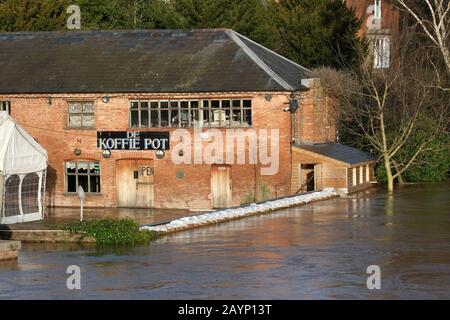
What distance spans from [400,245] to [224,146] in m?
15.4

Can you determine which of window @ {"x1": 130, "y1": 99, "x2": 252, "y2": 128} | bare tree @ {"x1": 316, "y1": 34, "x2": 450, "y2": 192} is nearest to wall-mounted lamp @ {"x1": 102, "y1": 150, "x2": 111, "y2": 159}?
window @ {"x1": 130, "y1": 99, "x2": 252, "y2": 128}

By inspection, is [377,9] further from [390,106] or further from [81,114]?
[81,114]

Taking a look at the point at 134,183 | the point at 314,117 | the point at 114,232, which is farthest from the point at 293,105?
the point at 114,232

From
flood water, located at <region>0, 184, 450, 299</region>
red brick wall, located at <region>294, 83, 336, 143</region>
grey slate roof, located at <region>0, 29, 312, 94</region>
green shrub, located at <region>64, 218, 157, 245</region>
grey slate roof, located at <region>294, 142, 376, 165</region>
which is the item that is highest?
grey slate roof, located at <region>0, 29, 312, 94</region>

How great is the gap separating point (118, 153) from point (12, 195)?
855cm

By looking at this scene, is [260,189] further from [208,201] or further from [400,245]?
[400,245]

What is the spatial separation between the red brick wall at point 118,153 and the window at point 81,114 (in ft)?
0.86

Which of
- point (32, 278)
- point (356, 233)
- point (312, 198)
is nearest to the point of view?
point (32, 278)

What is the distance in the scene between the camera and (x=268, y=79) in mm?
49094

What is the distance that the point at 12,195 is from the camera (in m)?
43.1

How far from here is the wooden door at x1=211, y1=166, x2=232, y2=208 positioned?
4972 centimetres

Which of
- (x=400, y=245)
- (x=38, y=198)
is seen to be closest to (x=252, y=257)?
(x=400, y=245)

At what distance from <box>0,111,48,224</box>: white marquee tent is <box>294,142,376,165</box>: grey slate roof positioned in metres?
11.1

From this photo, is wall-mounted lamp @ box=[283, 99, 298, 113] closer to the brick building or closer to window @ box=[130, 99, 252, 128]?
the brick building
